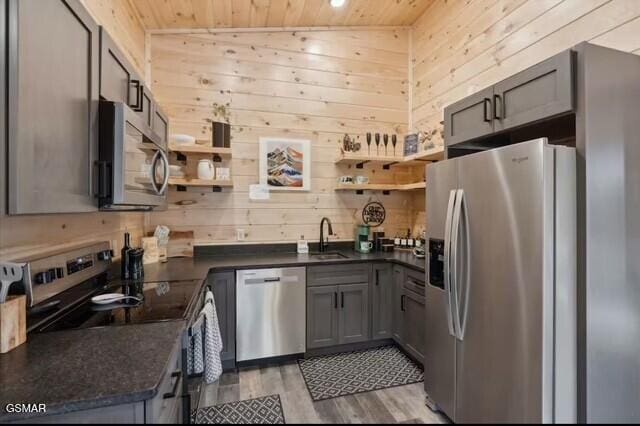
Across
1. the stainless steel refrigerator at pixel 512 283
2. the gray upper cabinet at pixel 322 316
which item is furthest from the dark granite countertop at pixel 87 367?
the gray upper cabinet at pixel 322 316

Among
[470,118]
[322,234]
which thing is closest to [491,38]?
[470,118]

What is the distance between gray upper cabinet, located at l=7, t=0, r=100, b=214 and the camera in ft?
2.94

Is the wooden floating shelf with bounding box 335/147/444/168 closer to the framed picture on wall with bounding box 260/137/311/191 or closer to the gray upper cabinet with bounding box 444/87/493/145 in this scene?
the framed picture on wall with bounding box 260/137/311/191

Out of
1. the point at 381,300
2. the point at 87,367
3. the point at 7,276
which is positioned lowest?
the point at 381,300

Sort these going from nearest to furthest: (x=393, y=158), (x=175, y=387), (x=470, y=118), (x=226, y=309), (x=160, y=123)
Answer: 1. (x=175, y=387)
2. (x=470, y=118)
3. (x=160, y=123)
4. (x=226, y=309)
5. (x=393, y=158)

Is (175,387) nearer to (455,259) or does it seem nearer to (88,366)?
(88,366)

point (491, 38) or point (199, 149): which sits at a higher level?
point (491, 38)

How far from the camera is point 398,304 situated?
9.37 feet

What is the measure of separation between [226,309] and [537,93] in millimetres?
2427

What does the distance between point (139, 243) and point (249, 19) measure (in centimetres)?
223

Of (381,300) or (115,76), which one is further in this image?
(381,300)

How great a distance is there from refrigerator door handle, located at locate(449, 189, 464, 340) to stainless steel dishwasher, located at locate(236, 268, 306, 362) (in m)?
1.30

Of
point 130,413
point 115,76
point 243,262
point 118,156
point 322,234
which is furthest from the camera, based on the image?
point 322,234

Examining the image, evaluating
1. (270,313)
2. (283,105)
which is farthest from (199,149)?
(270,313)
